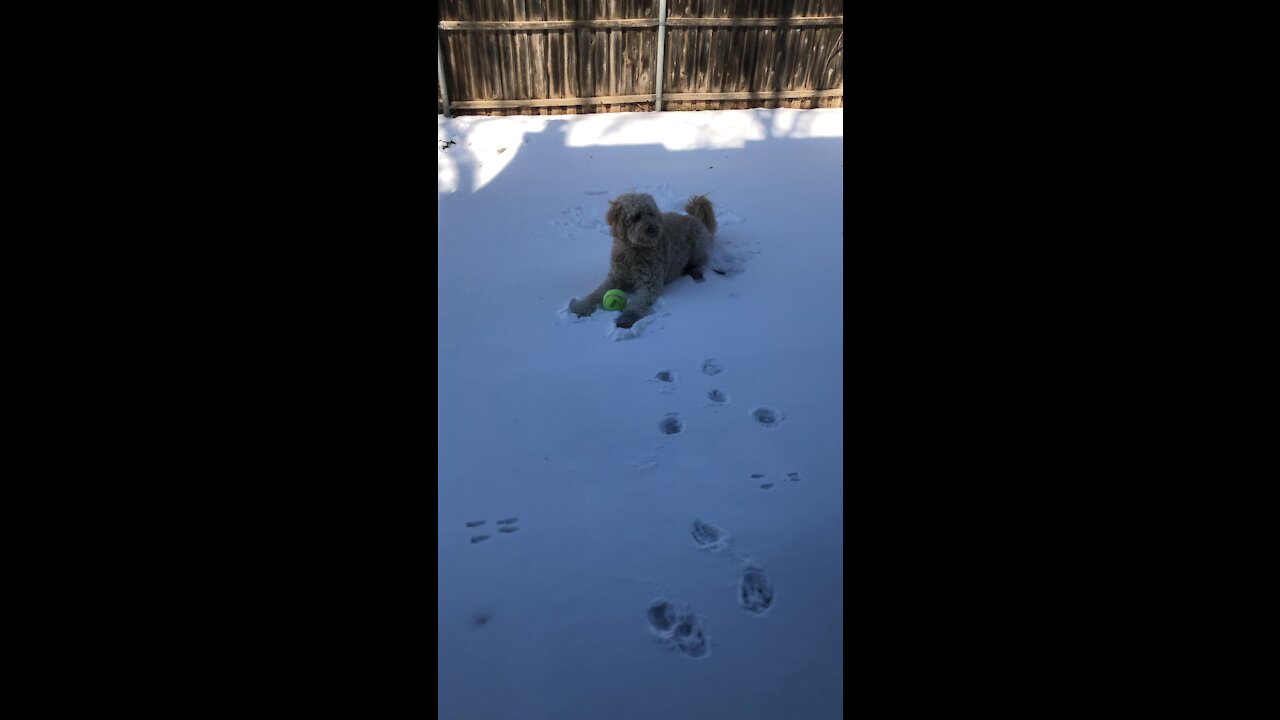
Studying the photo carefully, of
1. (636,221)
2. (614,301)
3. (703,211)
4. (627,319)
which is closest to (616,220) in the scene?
(636,221)

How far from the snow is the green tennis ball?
0.07 metres

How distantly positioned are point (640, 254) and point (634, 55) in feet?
14.2

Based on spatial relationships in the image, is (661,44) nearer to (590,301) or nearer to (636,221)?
(636,221)

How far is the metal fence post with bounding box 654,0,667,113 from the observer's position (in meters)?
7.37

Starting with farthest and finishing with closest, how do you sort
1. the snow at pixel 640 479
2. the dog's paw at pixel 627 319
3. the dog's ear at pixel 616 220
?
the dog's ear at pixel 616 220 < the dog's paw at pixel 627 319 < the snow at pixel 640 479

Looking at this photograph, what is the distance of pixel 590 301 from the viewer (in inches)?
160

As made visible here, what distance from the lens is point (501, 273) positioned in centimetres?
461

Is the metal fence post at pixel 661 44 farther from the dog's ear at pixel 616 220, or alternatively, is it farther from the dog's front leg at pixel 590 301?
the dog's front leg at pixel 590 301

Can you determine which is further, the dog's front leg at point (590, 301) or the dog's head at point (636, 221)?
the dog's head at point (636, 221)

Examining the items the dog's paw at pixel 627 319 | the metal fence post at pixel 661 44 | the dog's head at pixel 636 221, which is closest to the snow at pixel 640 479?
the dog's paw at pixel 627 319

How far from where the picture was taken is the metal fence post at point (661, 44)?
7367mm

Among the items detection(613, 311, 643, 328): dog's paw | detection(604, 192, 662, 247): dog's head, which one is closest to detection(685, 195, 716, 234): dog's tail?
detection(604, 192, 662, 247): dog's head

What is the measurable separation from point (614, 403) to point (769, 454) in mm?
752
